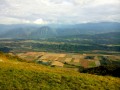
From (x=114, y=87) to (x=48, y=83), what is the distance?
1000 centimetres

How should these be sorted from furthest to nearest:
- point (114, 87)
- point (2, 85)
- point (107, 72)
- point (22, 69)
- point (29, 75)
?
point (107, 72) → point (22, 69) → point (29, 75) → point (114, 87) → point (2, 85)

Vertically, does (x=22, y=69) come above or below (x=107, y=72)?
above

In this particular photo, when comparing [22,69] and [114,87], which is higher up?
[22,69]

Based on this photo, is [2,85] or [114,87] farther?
[114,87]

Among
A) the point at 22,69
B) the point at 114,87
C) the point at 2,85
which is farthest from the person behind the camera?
the point at 22,69

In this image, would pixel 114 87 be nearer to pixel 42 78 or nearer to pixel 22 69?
pixel 42 78

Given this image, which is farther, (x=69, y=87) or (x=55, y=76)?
(x=55, y=76)

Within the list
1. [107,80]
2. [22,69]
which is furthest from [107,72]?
[22,69]

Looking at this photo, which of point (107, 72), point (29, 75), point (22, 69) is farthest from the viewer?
point (107, 72)

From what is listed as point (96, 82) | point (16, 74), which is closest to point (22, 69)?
point (16, 74)

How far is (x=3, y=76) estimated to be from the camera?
1289 inches

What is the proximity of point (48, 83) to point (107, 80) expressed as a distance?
9.96m

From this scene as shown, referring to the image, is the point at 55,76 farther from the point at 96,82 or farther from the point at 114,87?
the point at 114,87

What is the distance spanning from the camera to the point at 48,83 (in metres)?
31.5
